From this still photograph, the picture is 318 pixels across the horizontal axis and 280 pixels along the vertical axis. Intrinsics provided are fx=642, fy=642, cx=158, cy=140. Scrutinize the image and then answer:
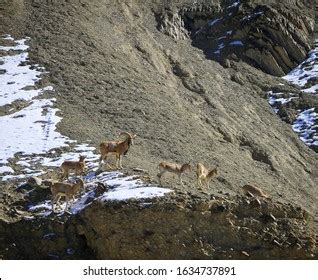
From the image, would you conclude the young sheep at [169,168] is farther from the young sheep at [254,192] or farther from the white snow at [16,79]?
the white snow at [16,79]

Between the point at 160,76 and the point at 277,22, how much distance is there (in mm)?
18423

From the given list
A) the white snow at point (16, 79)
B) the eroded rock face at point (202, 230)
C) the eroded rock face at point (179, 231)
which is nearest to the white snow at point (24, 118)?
the white snow at point (16, 79)

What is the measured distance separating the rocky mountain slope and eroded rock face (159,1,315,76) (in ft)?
0.40

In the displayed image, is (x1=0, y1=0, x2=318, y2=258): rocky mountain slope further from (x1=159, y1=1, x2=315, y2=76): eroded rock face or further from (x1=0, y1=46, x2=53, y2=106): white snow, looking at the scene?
(x1=0, y1=46, x2=53, y2=106): white snow

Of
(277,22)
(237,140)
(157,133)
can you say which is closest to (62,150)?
(157,133)

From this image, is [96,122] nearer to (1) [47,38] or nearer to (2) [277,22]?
(1) [47,38]

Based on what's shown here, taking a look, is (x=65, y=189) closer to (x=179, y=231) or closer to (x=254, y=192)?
(x=179, y=231)

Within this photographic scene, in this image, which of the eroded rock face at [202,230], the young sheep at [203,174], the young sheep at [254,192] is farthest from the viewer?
the young sheep at [203,174]

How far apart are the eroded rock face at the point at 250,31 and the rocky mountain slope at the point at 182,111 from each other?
0.12 m

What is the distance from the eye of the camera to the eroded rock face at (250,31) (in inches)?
2201

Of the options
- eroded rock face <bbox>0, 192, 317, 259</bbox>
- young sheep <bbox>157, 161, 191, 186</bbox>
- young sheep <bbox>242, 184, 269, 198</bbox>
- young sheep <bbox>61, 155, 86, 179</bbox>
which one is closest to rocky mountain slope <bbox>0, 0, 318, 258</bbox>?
eroded rock face <bbox>0, 192, 317, 259</bbox>

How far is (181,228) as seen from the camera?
18.7 m

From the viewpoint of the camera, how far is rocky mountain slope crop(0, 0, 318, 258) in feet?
61.8

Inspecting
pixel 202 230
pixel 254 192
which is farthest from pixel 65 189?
pixel 254 192
